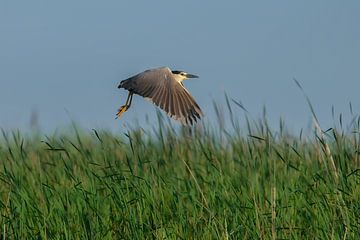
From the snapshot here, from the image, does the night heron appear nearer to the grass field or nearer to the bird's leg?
the bird's leg

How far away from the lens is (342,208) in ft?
16.2

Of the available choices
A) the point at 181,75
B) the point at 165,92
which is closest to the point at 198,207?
the point at 165,92

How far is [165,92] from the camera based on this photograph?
7152 millimetres

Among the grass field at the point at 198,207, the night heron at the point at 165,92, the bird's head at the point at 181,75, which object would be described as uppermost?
the bird's head at the point at 181,75

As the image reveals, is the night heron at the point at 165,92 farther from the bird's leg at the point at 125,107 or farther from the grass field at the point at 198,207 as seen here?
the grass field at the point at 198,207

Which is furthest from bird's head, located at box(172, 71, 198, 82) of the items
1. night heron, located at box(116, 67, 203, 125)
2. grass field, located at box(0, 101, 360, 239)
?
grass field, located at box(0, 101, 360, 239)

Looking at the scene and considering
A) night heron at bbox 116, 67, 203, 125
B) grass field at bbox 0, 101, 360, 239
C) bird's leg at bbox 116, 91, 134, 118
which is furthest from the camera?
bird's leg at bbox 116, 91, 134, 118

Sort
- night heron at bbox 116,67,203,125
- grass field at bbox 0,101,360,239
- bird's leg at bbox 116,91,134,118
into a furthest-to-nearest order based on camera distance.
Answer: bird's leg at bbox 116,91,134,118 < night heron at bbox 116,67,203,125 < grass field at bbox 0,101,360,239

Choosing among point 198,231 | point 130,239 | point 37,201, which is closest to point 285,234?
point 198,231

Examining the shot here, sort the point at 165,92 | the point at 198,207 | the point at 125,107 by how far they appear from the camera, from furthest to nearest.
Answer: the point at 125,107 < the point at 165,92 < the point at 198,207

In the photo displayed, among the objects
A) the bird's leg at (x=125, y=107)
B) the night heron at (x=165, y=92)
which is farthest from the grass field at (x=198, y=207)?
the bird's leg at (x=125, y=107)

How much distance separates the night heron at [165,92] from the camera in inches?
272

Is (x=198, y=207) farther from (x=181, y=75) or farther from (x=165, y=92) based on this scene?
(x=181, y=75)

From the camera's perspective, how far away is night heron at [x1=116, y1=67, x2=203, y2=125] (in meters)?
6.90
